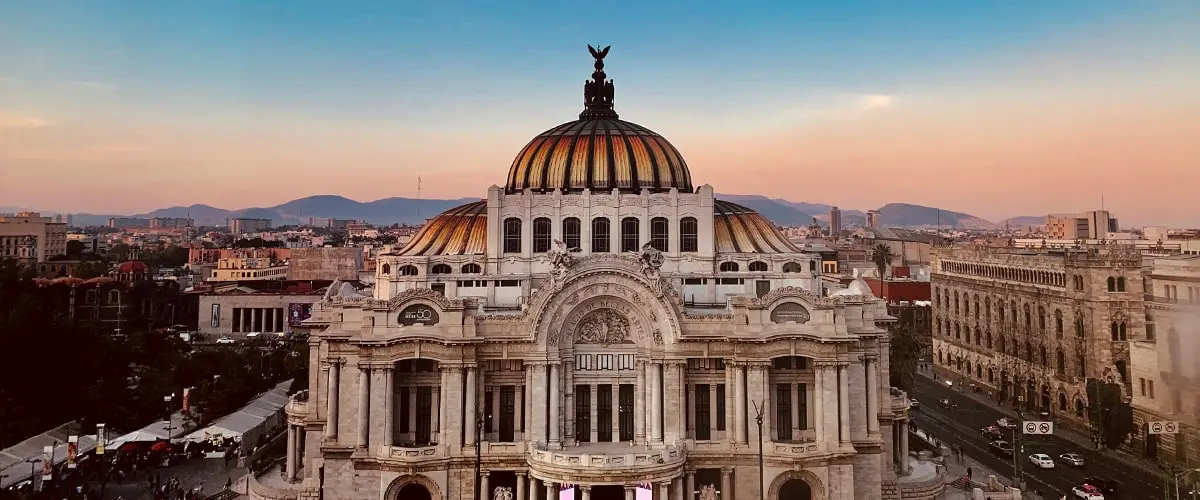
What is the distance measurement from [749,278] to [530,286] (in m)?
15.3

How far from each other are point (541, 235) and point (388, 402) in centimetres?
1642

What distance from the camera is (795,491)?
162ft

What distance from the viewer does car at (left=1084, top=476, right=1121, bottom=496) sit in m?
56.5

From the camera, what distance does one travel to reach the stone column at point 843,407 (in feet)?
158

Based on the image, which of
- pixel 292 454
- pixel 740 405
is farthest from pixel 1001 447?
pixel 292 454

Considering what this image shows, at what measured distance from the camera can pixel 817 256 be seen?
61469 millimetres

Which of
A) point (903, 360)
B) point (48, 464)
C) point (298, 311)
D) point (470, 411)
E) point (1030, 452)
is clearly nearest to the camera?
point (470, 411)

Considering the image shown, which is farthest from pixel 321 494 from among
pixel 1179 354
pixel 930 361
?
pixel 930 361

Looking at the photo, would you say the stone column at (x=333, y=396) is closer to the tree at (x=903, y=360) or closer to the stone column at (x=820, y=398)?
the stone column at (x=820, y=398)

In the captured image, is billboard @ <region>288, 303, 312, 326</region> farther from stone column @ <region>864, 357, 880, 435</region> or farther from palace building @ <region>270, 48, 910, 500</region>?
stone column @ <region>864, 357, 880, 435</region>

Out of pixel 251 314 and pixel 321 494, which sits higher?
pixel 251 314

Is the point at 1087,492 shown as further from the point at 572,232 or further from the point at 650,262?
the point at 572,232

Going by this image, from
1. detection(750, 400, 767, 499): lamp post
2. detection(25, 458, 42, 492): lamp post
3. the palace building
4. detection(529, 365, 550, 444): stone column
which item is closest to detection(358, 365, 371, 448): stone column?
the palace building

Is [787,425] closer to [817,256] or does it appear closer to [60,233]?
[817,256]
